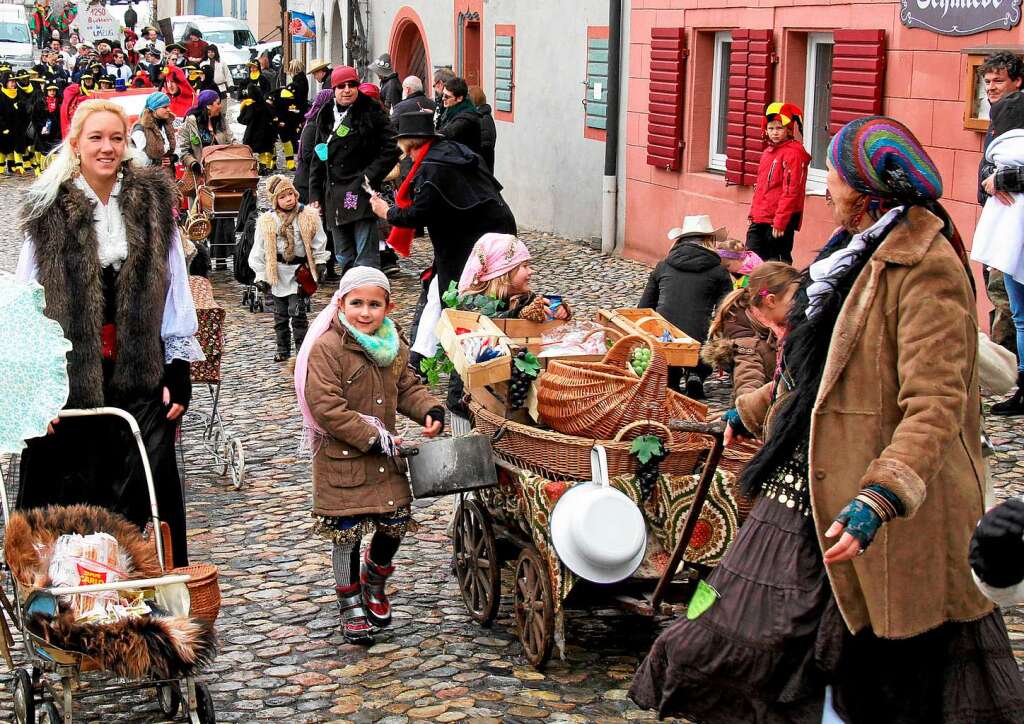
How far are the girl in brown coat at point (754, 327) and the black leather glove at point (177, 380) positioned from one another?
78.6 inches

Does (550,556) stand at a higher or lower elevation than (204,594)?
lower

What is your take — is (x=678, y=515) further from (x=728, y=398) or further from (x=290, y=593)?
(x=728, y=398)

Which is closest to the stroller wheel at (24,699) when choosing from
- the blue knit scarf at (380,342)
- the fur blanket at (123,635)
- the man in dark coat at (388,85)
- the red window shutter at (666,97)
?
the fur blanket at (123,635)

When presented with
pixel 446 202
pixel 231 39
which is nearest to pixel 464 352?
pixel 446 202

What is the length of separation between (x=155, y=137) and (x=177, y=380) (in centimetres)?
850

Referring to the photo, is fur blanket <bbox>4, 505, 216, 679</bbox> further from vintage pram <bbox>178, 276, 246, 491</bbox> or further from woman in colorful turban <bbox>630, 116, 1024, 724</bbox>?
vintage pram <bbox>178, 276, 246, 491</bbox>

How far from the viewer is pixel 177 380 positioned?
5.52 metres

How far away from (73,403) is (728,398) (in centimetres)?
541

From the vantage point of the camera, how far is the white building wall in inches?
693

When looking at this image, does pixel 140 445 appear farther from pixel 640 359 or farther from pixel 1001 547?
pixel 1001 547

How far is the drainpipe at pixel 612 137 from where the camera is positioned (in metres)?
16.5

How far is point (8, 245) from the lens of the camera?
58.3 feet

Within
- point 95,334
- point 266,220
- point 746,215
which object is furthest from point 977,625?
point 746,215

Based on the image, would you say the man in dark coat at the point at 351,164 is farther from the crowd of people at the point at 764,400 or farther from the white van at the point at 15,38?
the white van at the point at 15,38
